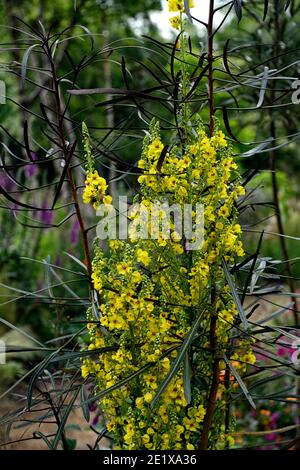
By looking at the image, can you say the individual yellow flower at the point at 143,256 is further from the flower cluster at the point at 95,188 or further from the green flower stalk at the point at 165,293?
the flower cluster at the point at 95,188

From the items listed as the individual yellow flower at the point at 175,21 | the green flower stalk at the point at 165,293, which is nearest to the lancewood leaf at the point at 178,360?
the green flower stalk at the point at 165,293

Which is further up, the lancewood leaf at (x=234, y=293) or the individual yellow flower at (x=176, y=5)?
the individual yellow flower at (x=176, y=5)

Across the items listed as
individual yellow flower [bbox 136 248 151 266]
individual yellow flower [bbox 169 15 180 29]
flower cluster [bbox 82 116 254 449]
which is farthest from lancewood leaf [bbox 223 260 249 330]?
individual yellow flower [bbox 169 15 180 29]

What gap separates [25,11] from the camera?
6.86 meters

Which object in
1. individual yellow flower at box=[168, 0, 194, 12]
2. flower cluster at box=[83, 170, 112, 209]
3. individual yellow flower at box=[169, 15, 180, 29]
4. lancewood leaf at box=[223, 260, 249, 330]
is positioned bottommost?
lancewood leaf at box=[223, 260, 249, 330]

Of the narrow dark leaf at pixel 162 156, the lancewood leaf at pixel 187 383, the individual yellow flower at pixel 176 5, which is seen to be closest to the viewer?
the lancewood leaf at pixel 187 383

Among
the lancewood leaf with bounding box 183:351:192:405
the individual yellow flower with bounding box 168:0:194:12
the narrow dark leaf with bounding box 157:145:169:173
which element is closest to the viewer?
the lancewood leaf with bounding box 183:351:192:405

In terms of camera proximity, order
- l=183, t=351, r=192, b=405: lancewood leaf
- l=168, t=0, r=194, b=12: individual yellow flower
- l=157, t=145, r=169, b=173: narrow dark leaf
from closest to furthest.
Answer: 1. l=183, t=351, r=192, b=405: lancewood leaf
2. l=157, t=145, r=169, b=173: narrow dark leaf
3. l=168, t=0, r=194, b=12: individual yellow flower

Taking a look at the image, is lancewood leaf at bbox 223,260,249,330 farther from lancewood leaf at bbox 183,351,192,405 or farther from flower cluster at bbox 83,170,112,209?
flower cluster at bbox 83,170,112,209

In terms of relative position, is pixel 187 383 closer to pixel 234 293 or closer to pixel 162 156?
pixel 234 293

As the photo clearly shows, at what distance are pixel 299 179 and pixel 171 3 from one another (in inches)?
348

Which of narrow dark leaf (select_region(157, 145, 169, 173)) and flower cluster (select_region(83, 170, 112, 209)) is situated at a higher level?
narrow dark leaf (select_region(157, 145, 169, 173))
